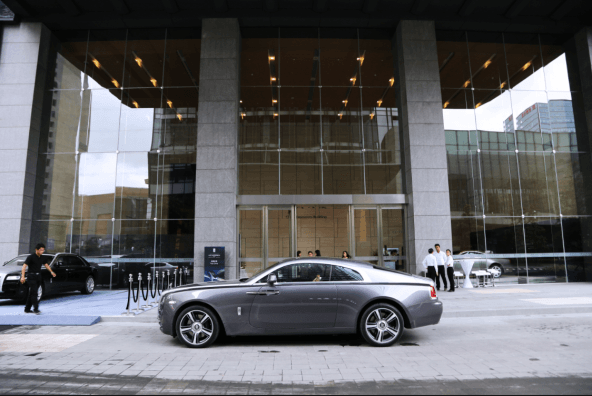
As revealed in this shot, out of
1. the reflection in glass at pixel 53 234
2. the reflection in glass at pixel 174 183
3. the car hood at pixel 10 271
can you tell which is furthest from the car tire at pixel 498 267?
the reflection in glass at pixel 53 234

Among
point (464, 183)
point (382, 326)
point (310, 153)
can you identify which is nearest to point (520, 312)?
point (382, 326)

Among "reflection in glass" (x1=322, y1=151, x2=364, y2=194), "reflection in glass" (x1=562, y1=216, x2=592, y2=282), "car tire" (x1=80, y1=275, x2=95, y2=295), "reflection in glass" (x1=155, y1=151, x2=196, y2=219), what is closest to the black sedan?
"car tire" (x1=80, y1=275, x2=95, y2=295)

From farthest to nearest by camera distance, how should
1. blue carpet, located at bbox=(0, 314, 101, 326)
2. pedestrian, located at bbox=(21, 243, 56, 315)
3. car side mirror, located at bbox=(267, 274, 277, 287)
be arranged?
pedestrian, located at bbox=(21, 243, 56, 315) → blue carpet, located at bbox=(0, 314, 101, 326) → car side mirror, located at bbox=(267, 274, 277, 287)

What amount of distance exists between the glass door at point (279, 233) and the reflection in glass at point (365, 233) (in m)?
→ 2.64

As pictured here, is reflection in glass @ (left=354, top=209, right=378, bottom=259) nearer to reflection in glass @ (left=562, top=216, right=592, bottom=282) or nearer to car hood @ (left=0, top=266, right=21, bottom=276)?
reflection in glass @ (left=562, top=216, right=592, bottom=282)

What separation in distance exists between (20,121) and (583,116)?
24173mm

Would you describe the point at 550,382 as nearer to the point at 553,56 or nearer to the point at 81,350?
the point at 81,350

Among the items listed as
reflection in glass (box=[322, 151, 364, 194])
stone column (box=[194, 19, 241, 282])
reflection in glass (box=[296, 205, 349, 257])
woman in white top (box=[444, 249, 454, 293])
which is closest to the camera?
woman in white top (box=[444, 249, 454, 293])

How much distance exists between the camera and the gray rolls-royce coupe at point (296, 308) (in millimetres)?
6488

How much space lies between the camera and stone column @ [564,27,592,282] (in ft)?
53.8

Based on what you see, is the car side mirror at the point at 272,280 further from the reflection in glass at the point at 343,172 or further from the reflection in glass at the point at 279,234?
the reflection in glass at the point at 343,172

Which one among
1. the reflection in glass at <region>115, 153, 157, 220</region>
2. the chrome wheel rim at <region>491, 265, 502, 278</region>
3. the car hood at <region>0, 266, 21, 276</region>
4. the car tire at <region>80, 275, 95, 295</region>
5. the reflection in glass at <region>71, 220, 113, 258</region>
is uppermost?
the reflection in glass at <region>115, 153, 157, 220</region>

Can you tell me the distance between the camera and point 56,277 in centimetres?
1227

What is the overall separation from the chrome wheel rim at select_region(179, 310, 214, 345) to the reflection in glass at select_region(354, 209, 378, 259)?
9.47m
